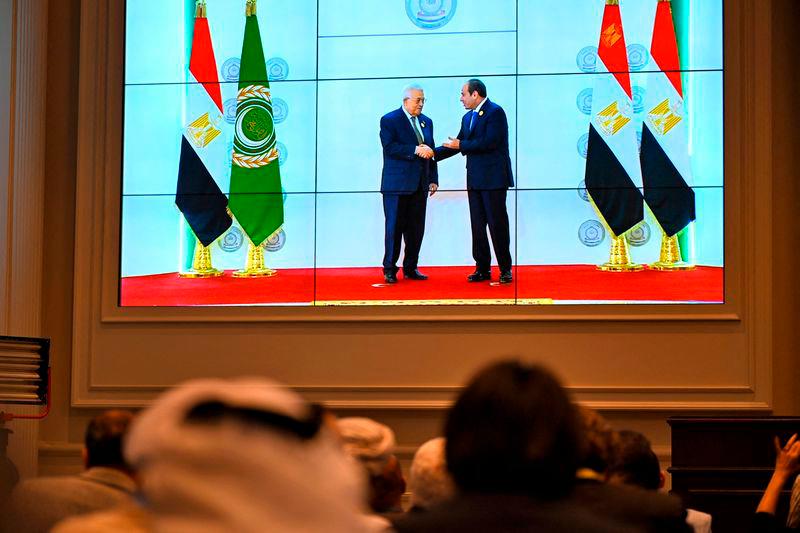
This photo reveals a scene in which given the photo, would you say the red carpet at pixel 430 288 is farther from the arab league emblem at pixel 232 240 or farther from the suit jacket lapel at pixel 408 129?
the suit jacket lapel at pixel 408 129

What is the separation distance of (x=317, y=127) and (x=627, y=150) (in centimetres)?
236

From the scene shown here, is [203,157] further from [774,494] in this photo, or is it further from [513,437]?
[513,437]

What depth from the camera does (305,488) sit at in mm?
1162

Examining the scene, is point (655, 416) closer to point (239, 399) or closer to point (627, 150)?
point (627, 150)

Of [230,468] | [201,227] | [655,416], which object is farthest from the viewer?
[201,227]

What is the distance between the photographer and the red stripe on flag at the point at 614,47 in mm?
8328

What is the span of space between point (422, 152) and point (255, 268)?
5.12 feet

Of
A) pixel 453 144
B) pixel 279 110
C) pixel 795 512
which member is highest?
pixel 279 110

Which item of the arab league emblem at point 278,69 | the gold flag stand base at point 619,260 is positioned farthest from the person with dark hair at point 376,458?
the arab league emblem at point 278,69

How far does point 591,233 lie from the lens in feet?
27.0

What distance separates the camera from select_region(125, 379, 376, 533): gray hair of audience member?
1.13m

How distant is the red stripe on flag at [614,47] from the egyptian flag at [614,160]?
70 mm

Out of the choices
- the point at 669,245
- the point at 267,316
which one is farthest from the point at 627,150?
the point at 267,316

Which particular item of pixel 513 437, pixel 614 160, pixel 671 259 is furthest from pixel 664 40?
pixel 513 437
